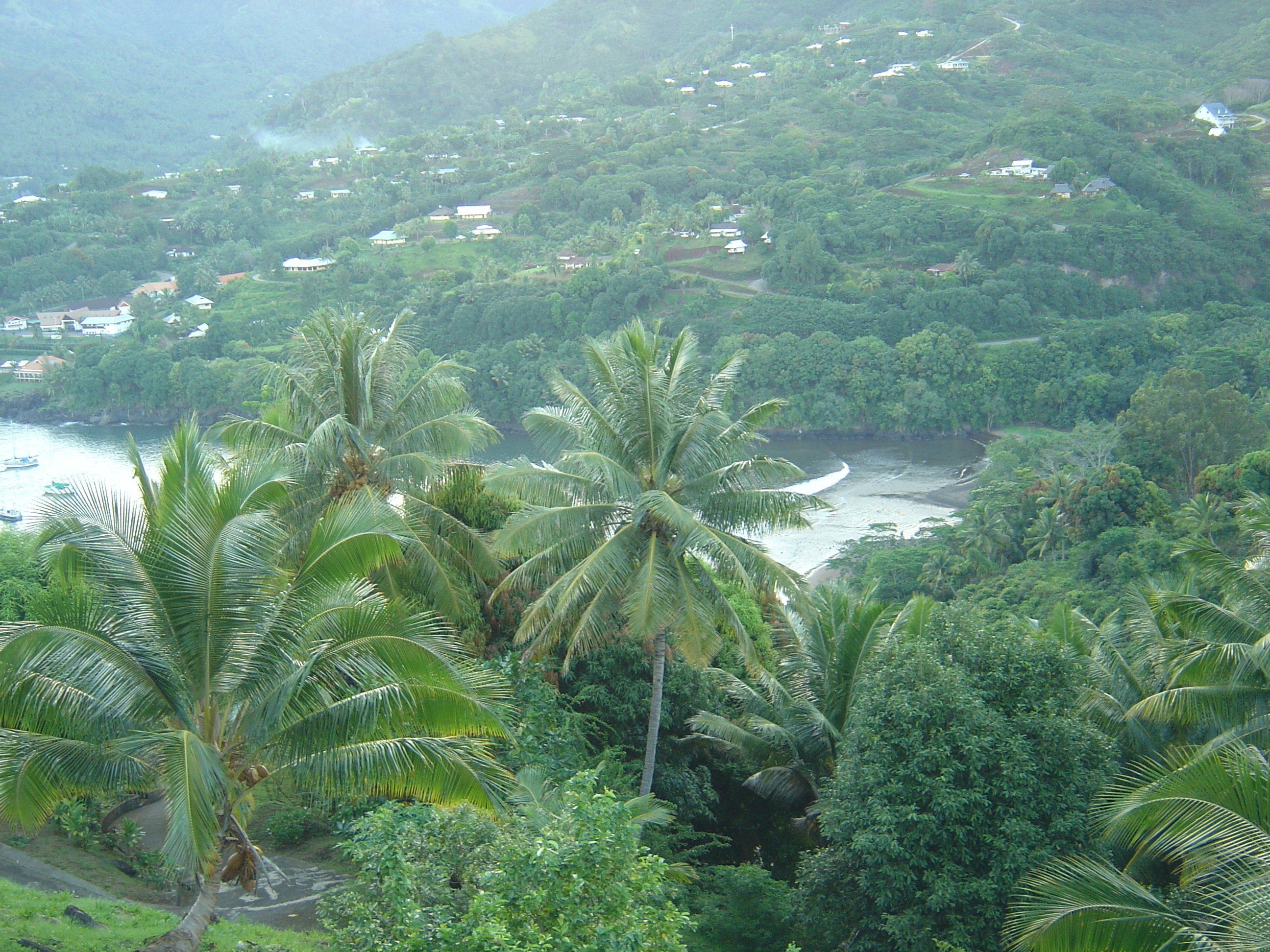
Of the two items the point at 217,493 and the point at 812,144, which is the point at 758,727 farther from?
the point at 812,144

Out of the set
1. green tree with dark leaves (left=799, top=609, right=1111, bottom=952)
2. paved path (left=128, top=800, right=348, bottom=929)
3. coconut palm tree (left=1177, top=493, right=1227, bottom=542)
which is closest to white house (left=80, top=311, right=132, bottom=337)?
coconut palm tree (left=1177, top=493, right=1227, bottom=542)

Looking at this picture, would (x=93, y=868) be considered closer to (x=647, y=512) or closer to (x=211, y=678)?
(x=211, y=678)

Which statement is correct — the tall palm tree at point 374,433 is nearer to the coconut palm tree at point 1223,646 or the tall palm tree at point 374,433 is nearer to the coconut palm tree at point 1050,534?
the coconut palm tree at point 1223,646

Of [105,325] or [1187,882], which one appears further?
[105,325]

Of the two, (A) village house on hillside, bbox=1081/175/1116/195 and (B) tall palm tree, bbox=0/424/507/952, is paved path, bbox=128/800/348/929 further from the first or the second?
(A) village house on hillside, bbox=1081/175/1116/195

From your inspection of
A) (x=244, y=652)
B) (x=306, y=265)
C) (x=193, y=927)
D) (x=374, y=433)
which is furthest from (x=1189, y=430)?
(x=306, y=265)

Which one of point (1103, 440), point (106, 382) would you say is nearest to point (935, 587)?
point (1103, 440)
